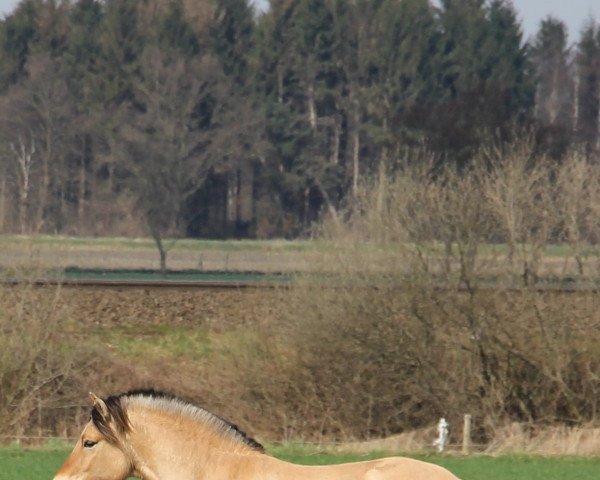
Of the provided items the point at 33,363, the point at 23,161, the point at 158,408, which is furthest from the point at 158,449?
the point at 23,161

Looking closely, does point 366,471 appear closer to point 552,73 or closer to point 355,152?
point 355,152

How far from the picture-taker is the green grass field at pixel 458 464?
46.6 ft

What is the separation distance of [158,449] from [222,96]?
60.5 meters

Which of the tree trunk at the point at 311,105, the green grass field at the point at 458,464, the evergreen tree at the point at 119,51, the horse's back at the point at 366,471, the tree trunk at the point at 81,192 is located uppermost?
the evergreen tree at the point at 119,51

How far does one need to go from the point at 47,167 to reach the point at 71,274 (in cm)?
2932

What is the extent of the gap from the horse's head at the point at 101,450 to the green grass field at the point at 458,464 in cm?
781

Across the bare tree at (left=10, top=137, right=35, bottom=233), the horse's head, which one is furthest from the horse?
the bare tree at (left=10, top=137, right=35, bottom=233)

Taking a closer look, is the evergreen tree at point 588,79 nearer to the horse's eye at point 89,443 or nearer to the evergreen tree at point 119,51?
the evergreen tree at point 119,51

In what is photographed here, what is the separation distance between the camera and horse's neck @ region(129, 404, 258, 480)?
5.90 meters

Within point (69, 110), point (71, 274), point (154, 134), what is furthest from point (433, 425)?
point (69, 110)

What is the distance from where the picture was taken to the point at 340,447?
57.7ft

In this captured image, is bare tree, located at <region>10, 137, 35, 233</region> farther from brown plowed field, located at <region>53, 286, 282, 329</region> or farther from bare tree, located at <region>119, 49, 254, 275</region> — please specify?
brown plowed field, located at <region>53, 286, 282, 329</region>

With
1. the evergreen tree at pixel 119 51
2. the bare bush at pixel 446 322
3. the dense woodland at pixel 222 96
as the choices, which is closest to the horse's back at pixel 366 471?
the bare bush at pixel 446 322

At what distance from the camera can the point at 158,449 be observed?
5.95m
